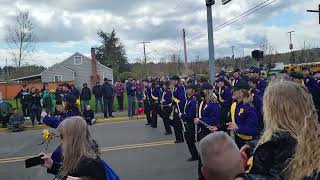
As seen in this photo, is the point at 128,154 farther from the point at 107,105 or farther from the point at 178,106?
the point at 107,105

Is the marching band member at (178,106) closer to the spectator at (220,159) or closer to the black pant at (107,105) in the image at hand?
the black pant at (107,105)

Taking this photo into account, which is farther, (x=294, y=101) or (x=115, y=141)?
(x=115, y=141)

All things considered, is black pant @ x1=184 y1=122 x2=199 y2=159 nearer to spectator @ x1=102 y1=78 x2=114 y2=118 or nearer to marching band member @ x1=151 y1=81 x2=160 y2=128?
marching band member @ x1=151 y1=81 x2=160 y2=128

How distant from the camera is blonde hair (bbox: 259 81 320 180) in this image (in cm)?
288

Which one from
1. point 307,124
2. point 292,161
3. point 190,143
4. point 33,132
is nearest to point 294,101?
point 307,124

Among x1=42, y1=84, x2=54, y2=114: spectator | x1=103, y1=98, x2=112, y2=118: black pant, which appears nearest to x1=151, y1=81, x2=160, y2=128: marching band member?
x1=103, y1=98, x2=112, y2=118: black pant

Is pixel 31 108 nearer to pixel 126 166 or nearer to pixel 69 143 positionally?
pixel 126 166

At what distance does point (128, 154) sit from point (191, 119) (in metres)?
2.56

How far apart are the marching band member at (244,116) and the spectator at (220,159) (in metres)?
4.28

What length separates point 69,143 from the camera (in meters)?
4.09

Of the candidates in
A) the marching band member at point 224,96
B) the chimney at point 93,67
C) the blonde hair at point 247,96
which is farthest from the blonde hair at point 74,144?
the chimney at point 93,67

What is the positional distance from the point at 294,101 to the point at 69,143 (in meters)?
1.99

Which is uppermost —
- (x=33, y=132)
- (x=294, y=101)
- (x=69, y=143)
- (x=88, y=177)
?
(x=294, y=101)

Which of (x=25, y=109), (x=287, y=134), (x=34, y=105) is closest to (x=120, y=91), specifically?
(x=25, y=109)
